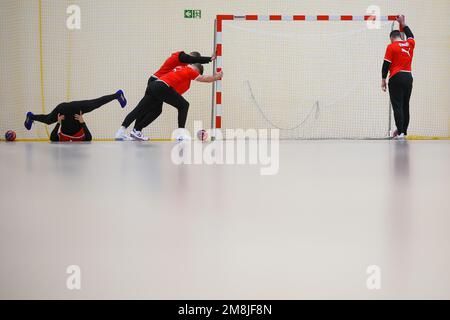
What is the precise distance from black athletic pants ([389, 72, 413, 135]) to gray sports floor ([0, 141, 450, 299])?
22.6 feet

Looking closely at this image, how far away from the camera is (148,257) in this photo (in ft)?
5.14

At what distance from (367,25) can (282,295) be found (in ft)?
38.3

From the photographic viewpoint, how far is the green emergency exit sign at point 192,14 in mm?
Result: 12461

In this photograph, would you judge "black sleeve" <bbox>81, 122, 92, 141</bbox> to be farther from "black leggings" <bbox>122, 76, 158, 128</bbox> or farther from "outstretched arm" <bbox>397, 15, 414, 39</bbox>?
"outstretched arm" <bbox>397, 15, 414, 39</bbox>

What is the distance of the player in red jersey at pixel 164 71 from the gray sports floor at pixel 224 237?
615 cm

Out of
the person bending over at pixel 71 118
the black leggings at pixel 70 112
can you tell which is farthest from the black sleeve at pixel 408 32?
the black leggings at pixel 70 112

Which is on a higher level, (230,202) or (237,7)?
(237,7)

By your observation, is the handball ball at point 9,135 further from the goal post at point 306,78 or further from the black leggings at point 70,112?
the goal post at point 306,78

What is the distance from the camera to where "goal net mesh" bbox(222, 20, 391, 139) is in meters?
12.2

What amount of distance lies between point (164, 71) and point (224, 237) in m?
8.40

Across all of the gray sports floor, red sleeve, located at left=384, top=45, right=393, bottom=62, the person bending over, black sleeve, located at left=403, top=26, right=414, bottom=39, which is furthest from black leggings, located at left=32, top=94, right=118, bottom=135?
the gray sports floor

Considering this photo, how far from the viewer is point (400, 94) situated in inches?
407

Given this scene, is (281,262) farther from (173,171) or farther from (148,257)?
(173,171)
